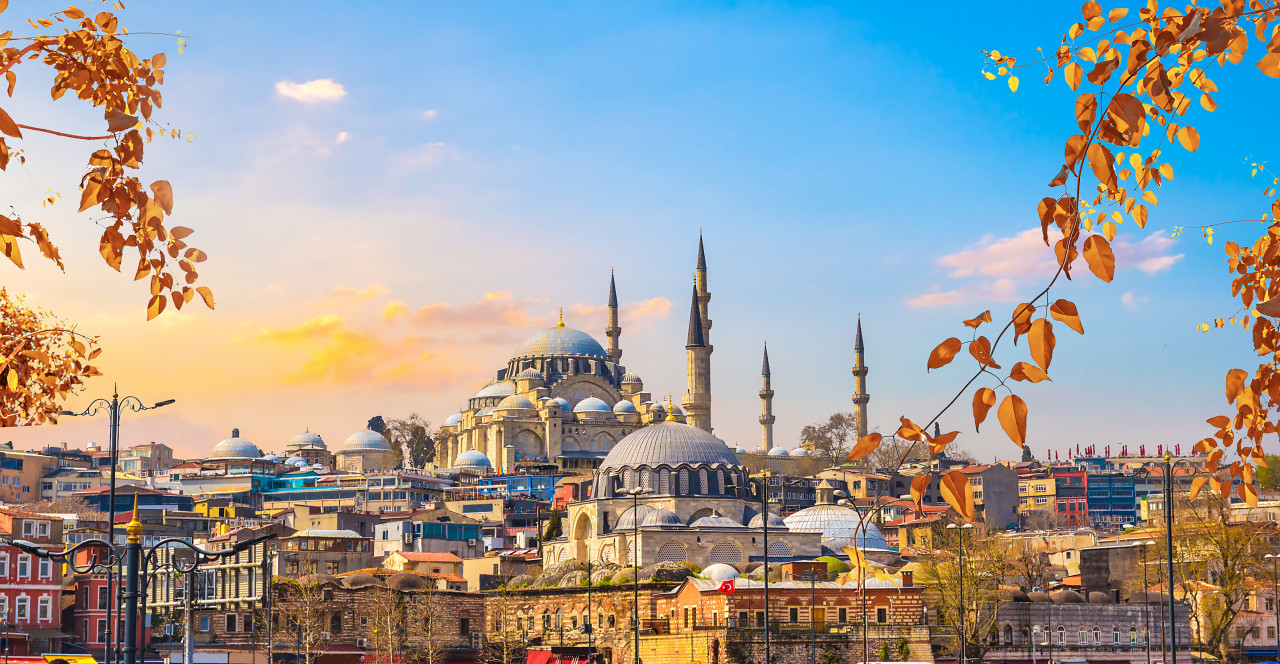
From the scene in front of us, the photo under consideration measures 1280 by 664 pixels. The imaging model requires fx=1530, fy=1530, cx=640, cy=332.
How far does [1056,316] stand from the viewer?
4.97 m

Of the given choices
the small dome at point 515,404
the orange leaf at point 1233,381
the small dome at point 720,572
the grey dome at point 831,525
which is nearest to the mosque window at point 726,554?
the small dome at point 720,572

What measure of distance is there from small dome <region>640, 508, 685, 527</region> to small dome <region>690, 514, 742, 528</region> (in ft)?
2.07

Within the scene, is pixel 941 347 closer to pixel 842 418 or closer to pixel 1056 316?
pixel 1056 316

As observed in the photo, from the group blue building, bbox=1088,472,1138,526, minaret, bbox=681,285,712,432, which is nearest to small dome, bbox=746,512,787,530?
minaret, bbox=681,285,712,432

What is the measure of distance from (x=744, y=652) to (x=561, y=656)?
292 inches

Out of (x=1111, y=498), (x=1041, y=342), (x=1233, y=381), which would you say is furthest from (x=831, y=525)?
(x=1041, y=342)

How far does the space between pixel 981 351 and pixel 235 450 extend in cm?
10020

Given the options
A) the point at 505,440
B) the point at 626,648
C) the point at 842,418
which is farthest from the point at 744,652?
the point at 842,418

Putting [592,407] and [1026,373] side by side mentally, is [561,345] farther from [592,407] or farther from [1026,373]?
[1026,373]

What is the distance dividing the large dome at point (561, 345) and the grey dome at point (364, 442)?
1071 centimetres

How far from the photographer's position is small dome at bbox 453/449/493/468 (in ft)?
309

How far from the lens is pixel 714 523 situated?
54.6m

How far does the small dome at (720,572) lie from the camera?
48.9 m

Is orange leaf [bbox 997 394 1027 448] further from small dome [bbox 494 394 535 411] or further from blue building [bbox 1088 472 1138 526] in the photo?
blue building [bbox 1088 472 1138 526]
